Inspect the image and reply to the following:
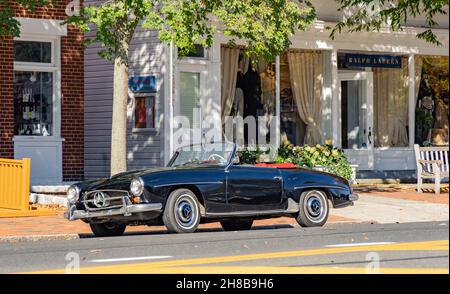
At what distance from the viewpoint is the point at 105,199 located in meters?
15.6

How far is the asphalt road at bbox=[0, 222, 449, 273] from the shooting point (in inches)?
426

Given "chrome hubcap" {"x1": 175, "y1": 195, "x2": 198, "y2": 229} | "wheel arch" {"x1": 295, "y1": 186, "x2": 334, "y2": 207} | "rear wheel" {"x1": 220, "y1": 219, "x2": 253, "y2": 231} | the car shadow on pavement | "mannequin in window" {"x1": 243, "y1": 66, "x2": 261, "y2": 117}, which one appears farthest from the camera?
"mannequin in window" {"x1": 243, "y1": 66, "x2": 261, "y2": 117}

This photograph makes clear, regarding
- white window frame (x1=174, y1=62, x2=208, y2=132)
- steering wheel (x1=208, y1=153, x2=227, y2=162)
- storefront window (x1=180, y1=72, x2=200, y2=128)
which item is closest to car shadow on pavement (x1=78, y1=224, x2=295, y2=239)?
steering wheel (x1=208, y1=153, x2=227, y2=162)

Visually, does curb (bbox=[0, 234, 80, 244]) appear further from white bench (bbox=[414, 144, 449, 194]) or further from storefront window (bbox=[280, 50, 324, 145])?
storefront window (bbox=[280, 50, 324, 145])

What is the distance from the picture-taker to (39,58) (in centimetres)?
A: 2562

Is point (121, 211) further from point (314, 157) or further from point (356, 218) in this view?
point (314, 157)

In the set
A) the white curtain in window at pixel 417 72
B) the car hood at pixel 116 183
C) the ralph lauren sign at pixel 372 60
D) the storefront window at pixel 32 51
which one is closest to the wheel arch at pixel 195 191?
the car hood at pixel 116 183

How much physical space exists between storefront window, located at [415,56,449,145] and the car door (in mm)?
15443

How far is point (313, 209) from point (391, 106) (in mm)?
14317

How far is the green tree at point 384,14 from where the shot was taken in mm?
23625

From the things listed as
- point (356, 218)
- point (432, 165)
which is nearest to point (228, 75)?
point (432, 165)

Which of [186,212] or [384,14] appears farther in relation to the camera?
[384,14]
